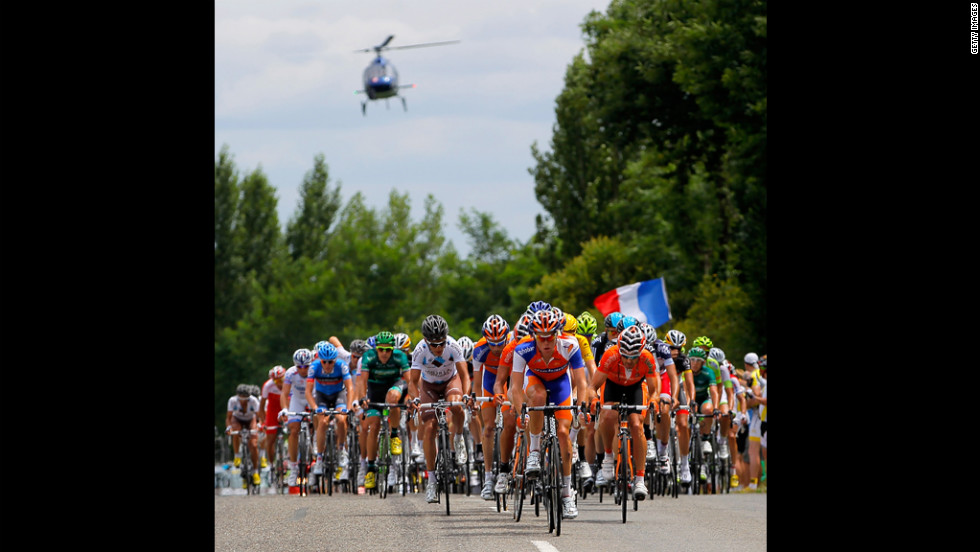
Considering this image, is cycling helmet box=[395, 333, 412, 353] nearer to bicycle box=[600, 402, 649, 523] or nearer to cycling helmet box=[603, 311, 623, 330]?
cycling helmet box=[603, 311, 623, 330]

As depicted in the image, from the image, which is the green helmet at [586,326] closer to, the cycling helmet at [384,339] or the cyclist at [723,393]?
the cycling helmet at [384,339]

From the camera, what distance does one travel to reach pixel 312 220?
334 feet

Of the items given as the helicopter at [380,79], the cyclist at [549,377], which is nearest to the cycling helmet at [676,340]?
the cyclist at [549,377]

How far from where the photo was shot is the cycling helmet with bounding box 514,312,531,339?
15286 mm

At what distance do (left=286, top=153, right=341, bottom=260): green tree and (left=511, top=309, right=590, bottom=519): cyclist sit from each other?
285ft

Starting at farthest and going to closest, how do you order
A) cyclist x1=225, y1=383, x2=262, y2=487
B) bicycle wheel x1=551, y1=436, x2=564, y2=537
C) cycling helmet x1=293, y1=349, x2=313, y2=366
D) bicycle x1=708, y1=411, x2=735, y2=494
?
cyclist x1=225, y1=383, x2=262, y2=487, cycling helmet x1=293, y1=349, x2=313, y2=366, bicycle x1=708, y1=411, x2=735, y2=494, bicycle wheel x1=551, y1=436, x2=564, y2=537

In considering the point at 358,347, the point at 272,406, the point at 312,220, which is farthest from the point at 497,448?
the point at 312,220

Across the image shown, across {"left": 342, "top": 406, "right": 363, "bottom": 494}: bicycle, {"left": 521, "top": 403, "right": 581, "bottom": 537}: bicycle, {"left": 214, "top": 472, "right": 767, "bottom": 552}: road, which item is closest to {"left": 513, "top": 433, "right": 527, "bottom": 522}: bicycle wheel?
{"left": 214, "top": 472, "right": 767, "bottom": 552}: road

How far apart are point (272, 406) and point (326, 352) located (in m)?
4.19

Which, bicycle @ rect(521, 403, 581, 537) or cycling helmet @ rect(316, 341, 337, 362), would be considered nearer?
bicycle @ rect(521, 403, 581, 537)

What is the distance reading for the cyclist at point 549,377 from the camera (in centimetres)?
1410

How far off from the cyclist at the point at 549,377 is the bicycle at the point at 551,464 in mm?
72

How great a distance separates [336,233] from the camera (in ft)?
335
